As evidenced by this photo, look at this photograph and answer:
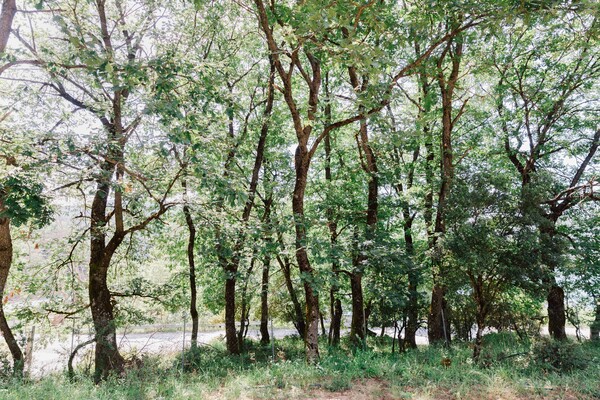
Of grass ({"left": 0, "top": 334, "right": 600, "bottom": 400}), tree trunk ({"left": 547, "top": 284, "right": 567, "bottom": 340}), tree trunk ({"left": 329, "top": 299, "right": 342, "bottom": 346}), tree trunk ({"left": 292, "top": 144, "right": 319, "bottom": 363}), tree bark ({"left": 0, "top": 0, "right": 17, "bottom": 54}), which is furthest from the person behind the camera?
tree trunk ({"left": 329, "top": 299, "right": 342, "bottom": 346})

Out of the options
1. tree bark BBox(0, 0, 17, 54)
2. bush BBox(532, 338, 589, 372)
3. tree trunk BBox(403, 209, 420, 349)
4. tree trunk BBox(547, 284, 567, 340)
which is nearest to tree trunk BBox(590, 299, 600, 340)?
tree trunk BBox(547, 284, 567, 340)

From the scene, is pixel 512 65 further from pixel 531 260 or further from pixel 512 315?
pixel 512 315

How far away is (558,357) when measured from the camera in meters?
6.84

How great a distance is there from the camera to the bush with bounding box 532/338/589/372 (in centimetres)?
665

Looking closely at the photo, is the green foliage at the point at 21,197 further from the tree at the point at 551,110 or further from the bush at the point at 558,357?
the tree at the point at 551,110

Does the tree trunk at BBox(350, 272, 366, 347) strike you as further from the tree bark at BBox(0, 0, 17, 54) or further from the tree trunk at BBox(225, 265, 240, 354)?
the tree bark at BBox(0, 0, 17, 54)

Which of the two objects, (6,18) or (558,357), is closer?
(6,18)

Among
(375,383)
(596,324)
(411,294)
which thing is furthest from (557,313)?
(375,383)

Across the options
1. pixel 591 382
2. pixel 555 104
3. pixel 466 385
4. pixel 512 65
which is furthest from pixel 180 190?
pixel 555 104

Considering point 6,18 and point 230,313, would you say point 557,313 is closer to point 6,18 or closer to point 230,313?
point 230,313

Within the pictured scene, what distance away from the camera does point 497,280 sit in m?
7.48

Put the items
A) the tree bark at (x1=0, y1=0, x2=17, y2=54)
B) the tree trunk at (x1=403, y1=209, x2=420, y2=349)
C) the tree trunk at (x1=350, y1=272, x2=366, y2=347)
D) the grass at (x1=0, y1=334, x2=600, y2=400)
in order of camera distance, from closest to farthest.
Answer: the grass at (x1=0, y1=334, x2=600, y2=400) → the tree bark at (x1=0, y1=0, x2=17, y2=54) → the tree trunk at (x1=403, y1=209, x2=420, y2=349) → the tree trunk at (x1=350, y1=272, x2=366, y2=347)

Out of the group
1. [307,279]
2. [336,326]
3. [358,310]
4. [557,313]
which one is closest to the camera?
[307,279]

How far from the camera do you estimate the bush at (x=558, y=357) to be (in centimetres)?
665
